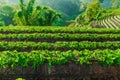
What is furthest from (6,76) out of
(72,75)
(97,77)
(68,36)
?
(68,36)

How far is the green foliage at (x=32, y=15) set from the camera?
27172 mm

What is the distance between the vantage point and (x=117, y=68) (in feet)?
→ 23.3

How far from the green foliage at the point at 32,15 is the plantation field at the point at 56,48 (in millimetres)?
9447

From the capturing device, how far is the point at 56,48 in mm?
12141

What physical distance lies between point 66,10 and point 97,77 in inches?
3165

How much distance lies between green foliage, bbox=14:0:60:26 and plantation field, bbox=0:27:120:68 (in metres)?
9.45

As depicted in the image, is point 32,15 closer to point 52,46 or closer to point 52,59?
point 52,46

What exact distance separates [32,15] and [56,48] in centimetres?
1584

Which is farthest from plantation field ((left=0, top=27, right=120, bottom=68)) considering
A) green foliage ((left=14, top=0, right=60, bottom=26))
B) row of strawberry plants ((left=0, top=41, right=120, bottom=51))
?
green foliage ((left=14, top=0, right=60, bottom=26))

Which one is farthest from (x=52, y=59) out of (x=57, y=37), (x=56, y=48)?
(x=57, y=37)

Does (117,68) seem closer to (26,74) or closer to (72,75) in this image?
(72,75)

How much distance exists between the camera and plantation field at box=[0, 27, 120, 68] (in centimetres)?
705

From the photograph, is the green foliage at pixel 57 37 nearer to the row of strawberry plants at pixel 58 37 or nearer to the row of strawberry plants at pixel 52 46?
the row of strawberry plants at pixel 58 37

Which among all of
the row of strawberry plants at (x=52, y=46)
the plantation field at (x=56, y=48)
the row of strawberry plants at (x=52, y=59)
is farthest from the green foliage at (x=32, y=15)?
the row of strawberry plants at (x=52, y=59)
